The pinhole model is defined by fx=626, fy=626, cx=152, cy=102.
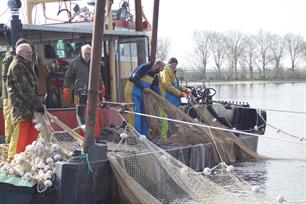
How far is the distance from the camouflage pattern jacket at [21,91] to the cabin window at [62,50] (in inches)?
175

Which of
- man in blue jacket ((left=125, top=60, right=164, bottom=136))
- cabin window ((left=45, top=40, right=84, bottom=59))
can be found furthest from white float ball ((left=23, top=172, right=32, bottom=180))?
cabin window ((left=45, top=40, right=84, bottom=59))

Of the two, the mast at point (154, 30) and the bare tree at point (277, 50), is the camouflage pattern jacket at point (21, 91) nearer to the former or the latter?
the mast at point (154, 30)

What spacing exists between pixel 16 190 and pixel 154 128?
13.2 feet

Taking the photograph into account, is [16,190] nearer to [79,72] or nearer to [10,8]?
[79,72]

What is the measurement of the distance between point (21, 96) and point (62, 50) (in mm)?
4775

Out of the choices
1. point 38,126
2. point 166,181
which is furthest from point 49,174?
point 166,181

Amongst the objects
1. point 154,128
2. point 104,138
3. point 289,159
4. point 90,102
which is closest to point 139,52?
point 154,128

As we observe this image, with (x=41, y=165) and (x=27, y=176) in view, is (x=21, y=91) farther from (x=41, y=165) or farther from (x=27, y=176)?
(x=27, y=176)

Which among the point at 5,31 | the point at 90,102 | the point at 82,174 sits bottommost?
the point at 82,174

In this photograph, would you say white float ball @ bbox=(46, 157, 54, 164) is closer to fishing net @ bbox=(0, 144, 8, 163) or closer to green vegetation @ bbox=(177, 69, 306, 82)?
fishing net @ bbox=(0, 144, 8, 163)

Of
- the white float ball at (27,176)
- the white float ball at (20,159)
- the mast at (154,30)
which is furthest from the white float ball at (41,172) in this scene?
the mast at (154,30)

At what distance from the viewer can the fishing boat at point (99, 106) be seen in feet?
24.9

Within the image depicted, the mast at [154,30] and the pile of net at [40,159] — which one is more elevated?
the mast at [154,30]

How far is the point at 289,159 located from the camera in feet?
46.0
